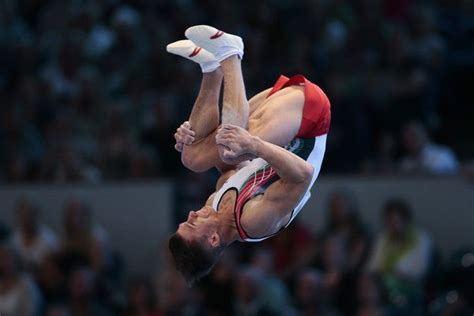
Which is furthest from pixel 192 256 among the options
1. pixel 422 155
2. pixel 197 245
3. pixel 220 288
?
pixel 422 155

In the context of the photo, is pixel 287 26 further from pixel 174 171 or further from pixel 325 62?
pixel 174 171

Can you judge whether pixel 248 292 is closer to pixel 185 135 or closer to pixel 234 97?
pixel 185 135

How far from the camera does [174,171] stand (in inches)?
452

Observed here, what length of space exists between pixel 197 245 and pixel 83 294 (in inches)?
143

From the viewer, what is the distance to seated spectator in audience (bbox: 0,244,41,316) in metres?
10.2

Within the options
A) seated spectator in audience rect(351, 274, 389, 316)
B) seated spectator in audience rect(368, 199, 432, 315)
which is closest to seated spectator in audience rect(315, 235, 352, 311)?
seated spectator in audience rect(351, 274, 389, 316)

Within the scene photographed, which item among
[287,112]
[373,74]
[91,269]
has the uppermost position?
[287,112]

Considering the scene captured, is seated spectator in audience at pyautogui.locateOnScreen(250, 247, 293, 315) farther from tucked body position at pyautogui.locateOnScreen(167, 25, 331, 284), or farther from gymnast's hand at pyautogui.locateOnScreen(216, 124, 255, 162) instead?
gymnast's hand at pyautogui.locateOnScreen(216, 124, 255, 162)

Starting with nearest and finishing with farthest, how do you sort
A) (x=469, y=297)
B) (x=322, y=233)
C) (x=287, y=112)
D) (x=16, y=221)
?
(x=287, y=112), (x=469, y=297), (x=322, y=233), (x=16, y=221)

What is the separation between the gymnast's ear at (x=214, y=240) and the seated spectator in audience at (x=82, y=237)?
12.6 ft

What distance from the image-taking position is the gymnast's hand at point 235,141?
6.29m

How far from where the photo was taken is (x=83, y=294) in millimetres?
10188

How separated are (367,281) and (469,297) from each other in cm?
76

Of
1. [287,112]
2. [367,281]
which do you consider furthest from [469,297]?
[287,112]
